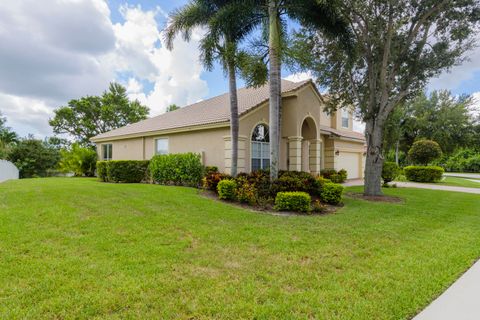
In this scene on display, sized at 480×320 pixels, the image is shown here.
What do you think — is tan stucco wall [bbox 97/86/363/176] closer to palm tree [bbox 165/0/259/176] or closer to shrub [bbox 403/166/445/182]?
palm tree [bbox 165/0/259/176]

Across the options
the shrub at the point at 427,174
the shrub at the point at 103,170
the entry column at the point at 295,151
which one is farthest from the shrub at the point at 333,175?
the shrub at the point at 103,170

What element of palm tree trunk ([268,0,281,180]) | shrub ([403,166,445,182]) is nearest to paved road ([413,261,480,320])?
palm tree trunk ([268,0,281,180])

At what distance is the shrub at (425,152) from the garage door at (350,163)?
18.4 ft

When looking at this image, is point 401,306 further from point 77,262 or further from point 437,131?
point 437,131

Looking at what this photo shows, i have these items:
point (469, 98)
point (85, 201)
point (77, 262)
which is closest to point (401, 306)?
point (77, 262)

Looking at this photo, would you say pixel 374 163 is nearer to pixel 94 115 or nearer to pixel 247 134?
pixel 247 134

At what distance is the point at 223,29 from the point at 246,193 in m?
6.93

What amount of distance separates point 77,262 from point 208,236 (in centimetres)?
246

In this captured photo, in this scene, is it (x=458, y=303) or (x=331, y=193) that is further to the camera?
(x=331, y=193)

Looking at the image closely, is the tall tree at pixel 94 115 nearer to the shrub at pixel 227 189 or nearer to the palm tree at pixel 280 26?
the palm tree at pixel 280 26

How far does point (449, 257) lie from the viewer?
4984mm

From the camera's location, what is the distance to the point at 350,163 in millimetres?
22703

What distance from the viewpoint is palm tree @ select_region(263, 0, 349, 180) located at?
33.0ft

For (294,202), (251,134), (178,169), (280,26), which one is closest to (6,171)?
(178,169)
